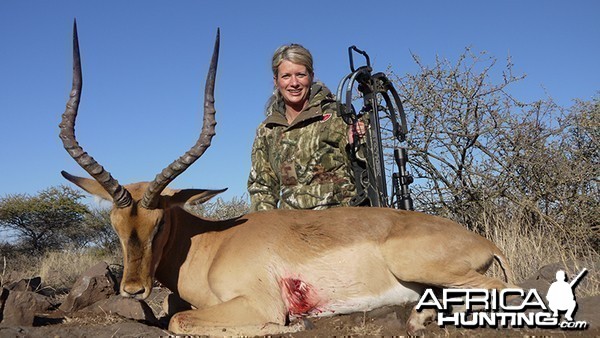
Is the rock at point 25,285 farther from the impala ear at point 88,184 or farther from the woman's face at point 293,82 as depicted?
the woman's face at point 293,82

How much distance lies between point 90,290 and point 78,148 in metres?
1.60

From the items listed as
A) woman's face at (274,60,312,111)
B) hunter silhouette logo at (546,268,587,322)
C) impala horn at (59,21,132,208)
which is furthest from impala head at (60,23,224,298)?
hunter silhouette logo at (546,268,587,322)

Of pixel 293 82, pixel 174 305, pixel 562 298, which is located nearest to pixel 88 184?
pixel 174 305

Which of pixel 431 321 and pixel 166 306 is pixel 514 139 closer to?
pixel 431 321

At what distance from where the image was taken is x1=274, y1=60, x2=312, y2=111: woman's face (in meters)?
7.31

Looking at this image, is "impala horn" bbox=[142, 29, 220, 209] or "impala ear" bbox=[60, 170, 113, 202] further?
"impala ear" bbox=[60, 170, 113, 202]

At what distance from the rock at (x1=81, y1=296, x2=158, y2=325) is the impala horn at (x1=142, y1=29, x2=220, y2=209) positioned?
0.92 metres

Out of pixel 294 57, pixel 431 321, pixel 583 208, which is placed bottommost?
pixel 431 321

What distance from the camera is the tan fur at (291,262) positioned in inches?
190

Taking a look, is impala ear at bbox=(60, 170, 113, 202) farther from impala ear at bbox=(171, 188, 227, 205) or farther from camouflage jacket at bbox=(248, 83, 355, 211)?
camouflage jacket at bbox=(248, 83, 355, 211)

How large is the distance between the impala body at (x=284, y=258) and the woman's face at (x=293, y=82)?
218cm

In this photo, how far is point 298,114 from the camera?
754 centimetres

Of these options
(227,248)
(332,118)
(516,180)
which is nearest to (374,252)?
(227,248)

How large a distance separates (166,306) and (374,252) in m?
2.10
